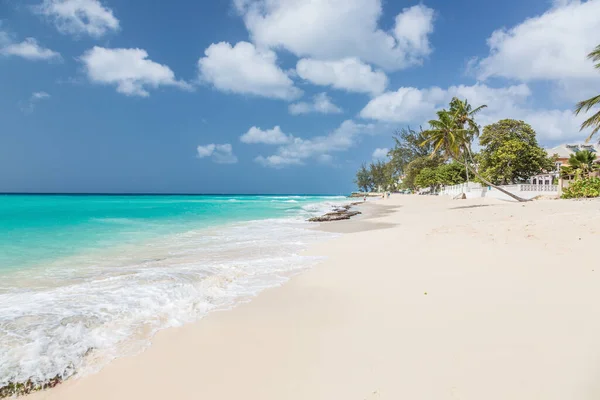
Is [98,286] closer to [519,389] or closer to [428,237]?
[519,389]

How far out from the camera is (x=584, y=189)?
809 inches

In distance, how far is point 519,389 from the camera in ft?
8.13

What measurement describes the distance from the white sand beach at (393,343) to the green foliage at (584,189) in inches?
750

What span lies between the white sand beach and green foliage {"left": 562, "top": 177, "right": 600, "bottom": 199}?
19056 millimetres

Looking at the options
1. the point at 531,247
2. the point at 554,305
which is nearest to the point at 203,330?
the point at 554,305

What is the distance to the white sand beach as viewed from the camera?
2629 mm

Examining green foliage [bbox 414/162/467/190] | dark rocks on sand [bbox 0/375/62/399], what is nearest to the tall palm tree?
green foliage [bbox 414/162/467/190]

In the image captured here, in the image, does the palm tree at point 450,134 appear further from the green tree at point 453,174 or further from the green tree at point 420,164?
the green tree at point 420,164

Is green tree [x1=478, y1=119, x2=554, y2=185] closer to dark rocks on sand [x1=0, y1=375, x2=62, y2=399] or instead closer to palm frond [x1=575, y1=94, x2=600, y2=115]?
palm frond [x1=575, y1=94, x2=600, y2=115]

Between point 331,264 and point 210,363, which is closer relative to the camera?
point 210,363

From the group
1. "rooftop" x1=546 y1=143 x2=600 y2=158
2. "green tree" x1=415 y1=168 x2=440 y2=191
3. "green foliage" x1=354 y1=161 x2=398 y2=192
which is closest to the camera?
"rooftop" x1=546 y1=143 x2=600 y2=158

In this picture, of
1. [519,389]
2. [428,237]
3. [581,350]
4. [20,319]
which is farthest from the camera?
[428,237]

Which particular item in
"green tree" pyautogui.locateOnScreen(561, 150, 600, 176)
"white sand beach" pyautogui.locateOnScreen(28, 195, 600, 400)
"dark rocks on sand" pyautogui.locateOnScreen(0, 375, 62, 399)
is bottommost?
"dark rocks on sand" pyautogui.locateOnScreen(0, 375, 62, 399)

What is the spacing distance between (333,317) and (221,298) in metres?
2.06
